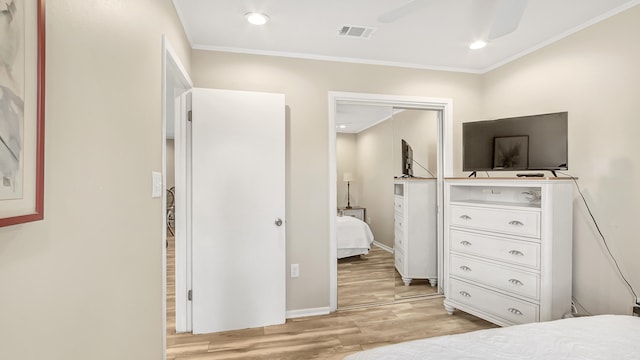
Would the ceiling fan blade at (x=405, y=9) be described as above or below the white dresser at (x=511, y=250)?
above

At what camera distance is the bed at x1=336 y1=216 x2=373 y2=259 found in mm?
4020

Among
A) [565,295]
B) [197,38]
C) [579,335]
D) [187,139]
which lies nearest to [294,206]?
[187,139]

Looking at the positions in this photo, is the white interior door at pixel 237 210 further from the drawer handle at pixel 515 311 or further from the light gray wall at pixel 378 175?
the drawer handle at pixel 515 311

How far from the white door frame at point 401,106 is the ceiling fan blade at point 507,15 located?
1.31 m

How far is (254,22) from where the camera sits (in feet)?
7.30

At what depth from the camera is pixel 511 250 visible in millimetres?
2359

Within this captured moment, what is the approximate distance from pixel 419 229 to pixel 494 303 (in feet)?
3.56

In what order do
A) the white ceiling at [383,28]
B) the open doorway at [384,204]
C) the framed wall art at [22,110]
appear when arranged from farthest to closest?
the open doorway at [384,204]
the white ceiling at [383,28]
the framed wall art at [22,110]

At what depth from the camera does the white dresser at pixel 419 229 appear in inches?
133

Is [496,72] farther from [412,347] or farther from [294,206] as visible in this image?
[412,347]

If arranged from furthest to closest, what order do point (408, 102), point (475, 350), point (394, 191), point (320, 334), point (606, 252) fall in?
point (394, 191) < point (408, 102) < point (320, 334) < point (606, 252) < point (475, 350)

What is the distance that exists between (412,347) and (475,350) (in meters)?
0.25

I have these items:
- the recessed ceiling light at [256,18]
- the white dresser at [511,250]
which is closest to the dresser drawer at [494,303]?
the white dresser at [511,250]

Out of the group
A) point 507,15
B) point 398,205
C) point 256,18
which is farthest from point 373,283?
point 256,18
